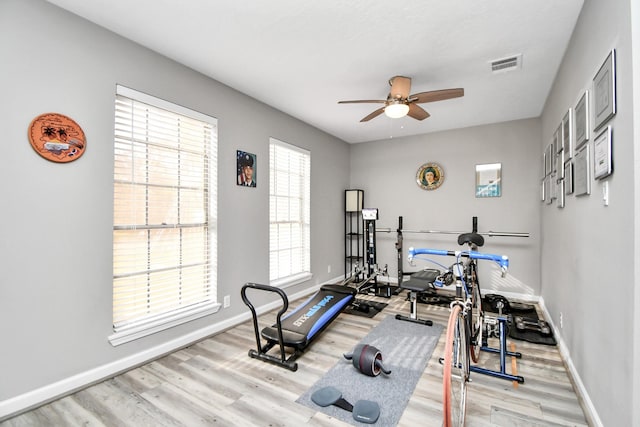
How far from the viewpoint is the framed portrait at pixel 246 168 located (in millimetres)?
3566

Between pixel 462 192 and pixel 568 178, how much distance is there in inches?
106

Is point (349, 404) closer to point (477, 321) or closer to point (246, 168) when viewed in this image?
point (477, 321)

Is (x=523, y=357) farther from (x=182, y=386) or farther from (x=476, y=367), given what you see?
(x=182, y=386)

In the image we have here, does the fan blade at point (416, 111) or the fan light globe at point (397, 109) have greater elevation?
the fan blade at point (416, 111)

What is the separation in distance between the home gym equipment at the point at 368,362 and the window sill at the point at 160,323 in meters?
1.68

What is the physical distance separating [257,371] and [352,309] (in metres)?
1.88

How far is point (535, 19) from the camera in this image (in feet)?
7.38

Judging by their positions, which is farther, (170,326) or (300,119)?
(300,119)

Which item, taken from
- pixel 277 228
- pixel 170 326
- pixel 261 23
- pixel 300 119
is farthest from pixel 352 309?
pixel 261 23

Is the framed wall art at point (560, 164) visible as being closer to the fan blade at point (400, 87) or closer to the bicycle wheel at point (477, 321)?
the bicycle wheel at point (477, 321)

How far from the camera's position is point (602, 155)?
1585 mm

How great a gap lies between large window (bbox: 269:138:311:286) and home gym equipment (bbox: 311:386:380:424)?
6.99ft

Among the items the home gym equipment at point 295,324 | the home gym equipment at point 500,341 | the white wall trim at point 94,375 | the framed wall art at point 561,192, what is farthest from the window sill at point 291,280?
the framed wall art at point 561,192

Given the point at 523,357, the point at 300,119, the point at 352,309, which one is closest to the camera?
the point at 523,357
